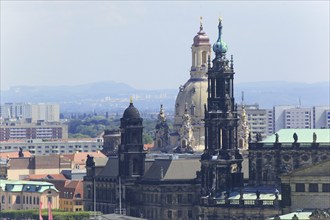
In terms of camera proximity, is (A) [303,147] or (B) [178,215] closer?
(A) [303,147]

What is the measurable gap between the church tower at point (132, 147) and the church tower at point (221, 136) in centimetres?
1416

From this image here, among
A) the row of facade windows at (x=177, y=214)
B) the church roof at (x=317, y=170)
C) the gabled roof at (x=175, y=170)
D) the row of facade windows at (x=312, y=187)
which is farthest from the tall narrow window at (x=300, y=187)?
the gabled roof at (x=175, y=170)

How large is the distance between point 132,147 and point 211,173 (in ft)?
58.8

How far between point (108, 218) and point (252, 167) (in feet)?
39.4

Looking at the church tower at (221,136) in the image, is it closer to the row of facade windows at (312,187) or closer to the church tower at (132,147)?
the church tower at (132,147)

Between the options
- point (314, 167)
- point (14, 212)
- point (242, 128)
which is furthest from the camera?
point (242, 128)

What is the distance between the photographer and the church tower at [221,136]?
472 ft

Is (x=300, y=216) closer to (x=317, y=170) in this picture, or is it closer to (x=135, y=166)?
(x=317, y=170)

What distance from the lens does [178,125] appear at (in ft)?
656

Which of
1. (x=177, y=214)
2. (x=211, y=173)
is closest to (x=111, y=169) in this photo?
(x=177, y=214)

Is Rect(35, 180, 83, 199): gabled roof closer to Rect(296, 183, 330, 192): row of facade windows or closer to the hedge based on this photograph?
the hedge

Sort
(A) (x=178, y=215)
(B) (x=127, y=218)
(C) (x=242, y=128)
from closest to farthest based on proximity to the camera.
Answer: (B) (x=127, y=218), (A) (x=178, y=215), (C) (x=242, y=128)

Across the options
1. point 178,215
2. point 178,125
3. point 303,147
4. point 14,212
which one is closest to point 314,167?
point 303,147

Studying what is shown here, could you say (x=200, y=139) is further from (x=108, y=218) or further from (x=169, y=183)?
(x=108, y=218)
